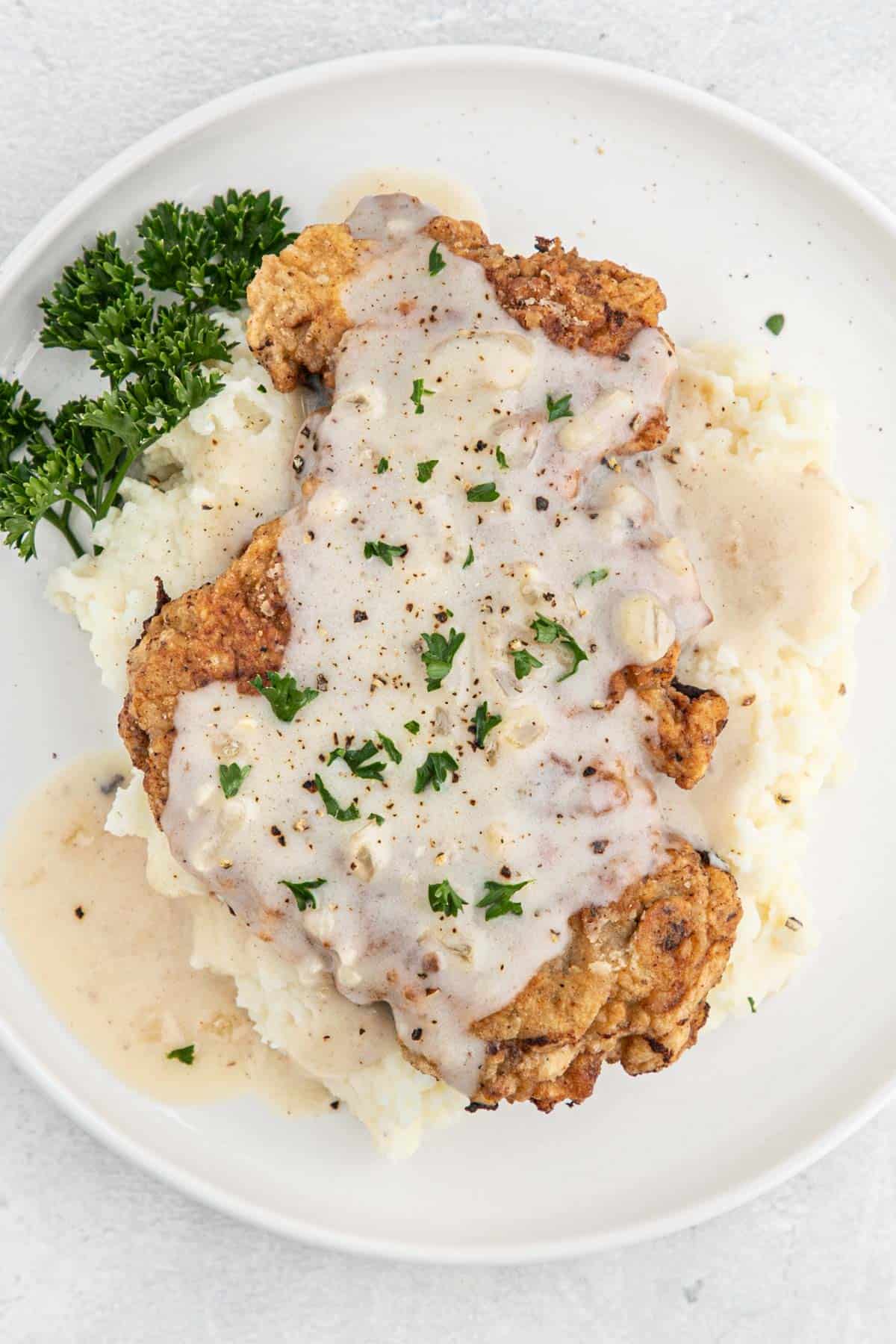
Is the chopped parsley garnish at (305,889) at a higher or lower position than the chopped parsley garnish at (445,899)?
lower

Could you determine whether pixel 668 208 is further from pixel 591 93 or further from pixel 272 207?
pixel 272 207

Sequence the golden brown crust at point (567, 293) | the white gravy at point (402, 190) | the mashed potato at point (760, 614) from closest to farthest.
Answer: the golden brown crust at point (567, 293), the mashed potato at point (760, 614), the white gravy at point (402, 190)

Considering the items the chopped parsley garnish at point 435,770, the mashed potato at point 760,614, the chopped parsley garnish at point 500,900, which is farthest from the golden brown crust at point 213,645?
the mashed potato at point 760,614

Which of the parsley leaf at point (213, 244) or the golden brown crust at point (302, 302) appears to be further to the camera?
the parsley leaf at point (213, 244)

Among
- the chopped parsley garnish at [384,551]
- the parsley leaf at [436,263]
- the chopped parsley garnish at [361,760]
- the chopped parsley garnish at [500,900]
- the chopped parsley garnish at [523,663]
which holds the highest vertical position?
the parsley leaf at [436,263]

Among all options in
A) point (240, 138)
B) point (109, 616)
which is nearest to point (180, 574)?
point (109, 616)

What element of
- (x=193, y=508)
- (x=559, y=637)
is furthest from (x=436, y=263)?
(x=559, y=637)

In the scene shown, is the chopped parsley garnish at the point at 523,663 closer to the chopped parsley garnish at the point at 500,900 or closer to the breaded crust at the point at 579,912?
the breaded crust at the point at 579,912

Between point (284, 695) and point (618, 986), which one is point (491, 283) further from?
point (618, 986)
